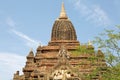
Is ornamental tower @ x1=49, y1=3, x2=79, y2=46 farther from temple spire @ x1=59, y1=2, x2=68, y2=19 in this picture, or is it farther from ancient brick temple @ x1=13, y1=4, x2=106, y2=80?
temple spire @ x1=59, y1=2, x2=68, y2=19

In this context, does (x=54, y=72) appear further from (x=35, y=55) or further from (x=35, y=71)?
(x=35, y=55)

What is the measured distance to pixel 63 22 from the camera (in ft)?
170

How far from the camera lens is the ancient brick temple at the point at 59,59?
141 feet

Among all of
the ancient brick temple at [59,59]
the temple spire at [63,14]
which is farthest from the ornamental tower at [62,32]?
the temple spire at [63,14]

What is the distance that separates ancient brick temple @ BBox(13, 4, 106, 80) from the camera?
43.1m

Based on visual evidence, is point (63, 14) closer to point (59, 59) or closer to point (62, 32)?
point (62, 32)

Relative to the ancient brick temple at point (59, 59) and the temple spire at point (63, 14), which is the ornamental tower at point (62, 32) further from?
the temple spire at point (63, 14)

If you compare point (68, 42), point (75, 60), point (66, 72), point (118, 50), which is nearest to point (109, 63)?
point (118, 50)

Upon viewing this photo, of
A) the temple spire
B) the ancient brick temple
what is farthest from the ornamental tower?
the temple spire

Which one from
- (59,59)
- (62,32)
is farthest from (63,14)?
(59,59)

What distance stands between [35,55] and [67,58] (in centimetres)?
544

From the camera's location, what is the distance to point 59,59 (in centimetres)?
4381

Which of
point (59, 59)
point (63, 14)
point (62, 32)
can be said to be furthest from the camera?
point (63, 14)

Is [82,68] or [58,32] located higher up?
[58,32]
